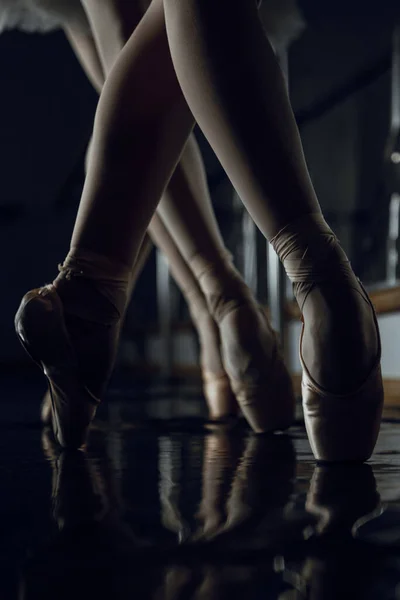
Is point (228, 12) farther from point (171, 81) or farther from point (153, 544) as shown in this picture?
point (153, 544)

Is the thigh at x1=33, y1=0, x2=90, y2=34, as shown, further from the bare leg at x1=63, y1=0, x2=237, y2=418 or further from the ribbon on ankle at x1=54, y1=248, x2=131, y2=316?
the ribbon on ankle at x1=54, y1=248, x2=131, y2=316

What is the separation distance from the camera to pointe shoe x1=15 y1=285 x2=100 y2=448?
67 centimetres

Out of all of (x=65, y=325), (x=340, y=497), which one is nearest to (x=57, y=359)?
(x=65, y=325)

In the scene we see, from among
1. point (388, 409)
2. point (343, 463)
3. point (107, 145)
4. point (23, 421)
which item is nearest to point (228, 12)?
point (107, 145)

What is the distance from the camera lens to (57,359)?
27.3 inches

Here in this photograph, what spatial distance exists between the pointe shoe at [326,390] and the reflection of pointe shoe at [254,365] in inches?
9.3

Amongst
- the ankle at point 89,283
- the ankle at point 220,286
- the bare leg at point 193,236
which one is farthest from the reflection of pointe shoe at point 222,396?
the ankle at point 89,283

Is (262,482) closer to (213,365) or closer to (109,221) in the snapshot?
(109,221)

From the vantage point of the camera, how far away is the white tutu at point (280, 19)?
1.22 m

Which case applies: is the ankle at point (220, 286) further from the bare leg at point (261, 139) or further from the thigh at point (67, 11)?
the thigh at point (67, 11)

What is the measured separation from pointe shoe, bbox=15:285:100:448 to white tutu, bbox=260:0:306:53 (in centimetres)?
71

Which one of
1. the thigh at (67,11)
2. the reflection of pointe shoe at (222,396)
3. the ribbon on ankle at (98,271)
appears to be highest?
the thigh at (67,11)

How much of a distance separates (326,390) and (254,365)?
26cm

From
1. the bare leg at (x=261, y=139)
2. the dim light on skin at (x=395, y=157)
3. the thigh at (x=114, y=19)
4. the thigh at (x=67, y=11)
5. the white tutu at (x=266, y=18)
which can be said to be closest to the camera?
the bare leg at (x=261, y=139)
